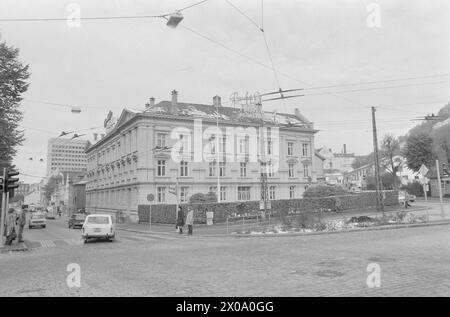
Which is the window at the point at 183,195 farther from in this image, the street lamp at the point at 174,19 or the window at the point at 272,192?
the street lamp at the point at 174,19

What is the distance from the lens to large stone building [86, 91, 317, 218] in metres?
51.9

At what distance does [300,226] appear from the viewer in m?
24.6

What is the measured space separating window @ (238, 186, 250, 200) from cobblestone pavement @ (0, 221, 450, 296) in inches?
1675

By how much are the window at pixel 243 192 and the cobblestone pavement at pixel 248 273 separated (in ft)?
140

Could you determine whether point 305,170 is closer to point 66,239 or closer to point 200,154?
point 200,154

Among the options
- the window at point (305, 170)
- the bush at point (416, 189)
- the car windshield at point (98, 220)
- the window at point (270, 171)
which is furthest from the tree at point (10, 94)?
the bush at point (416, 189)

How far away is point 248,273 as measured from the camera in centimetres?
1003

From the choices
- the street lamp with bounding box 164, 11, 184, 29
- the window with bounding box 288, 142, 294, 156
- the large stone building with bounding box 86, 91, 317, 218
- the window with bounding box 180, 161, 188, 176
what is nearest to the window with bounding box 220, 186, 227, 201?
the large stone building with bounding box 86, 91, 317, 218

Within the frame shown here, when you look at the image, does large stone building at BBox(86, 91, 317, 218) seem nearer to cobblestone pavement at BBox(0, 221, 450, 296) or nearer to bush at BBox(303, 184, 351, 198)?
bush at BBox(303, 184, 351, 198)

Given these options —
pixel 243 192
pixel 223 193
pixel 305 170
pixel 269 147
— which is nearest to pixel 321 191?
pixel 223 193
